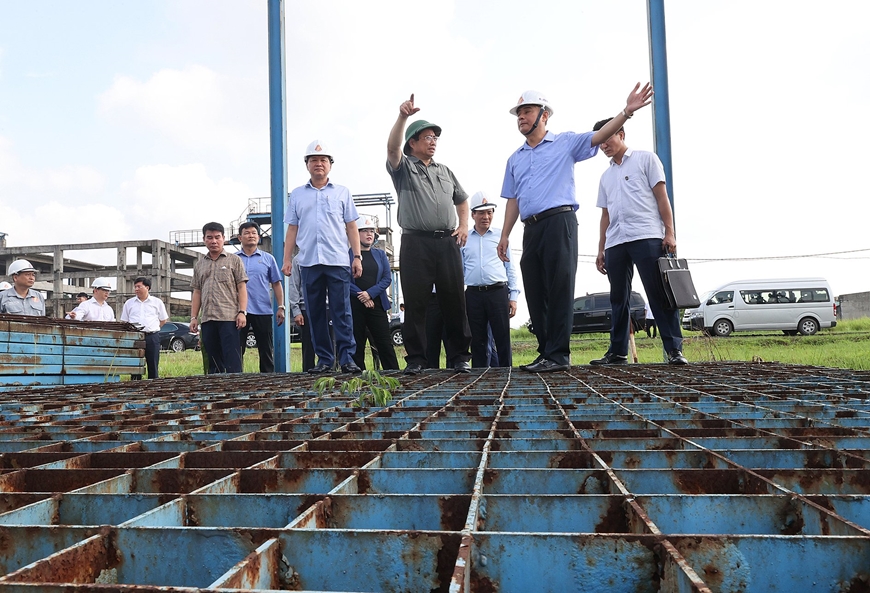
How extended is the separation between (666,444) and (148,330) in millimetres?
7679

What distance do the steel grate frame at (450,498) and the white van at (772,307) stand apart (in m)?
22.3

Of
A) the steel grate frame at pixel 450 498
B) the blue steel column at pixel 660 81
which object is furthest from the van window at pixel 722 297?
the steel grate frame at pixel 450 498

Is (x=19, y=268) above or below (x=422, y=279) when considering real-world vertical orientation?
above

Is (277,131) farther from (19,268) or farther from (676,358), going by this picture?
(676,358)

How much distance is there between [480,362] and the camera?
6.94m

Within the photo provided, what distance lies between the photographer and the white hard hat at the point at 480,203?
7328 millimetres

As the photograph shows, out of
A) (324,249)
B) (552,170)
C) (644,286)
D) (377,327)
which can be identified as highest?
(552,170)

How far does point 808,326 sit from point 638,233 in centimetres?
2132

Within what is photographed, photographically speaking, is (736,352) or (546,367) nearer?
(546,367)

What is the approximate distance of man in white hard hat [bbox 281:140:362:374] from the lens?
551 cm

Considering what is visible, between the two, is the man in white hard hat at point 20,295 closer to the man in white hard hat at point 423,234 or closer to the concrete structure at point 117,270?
the man in white hard hat at point 423,234

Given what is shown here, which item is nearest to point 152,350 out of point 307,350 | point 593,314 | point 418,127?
point 307,350

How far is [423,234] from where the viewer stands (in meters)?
5.19

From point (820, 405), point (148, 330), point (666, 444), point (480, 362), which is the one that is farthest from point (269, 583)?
point (148, 330)
